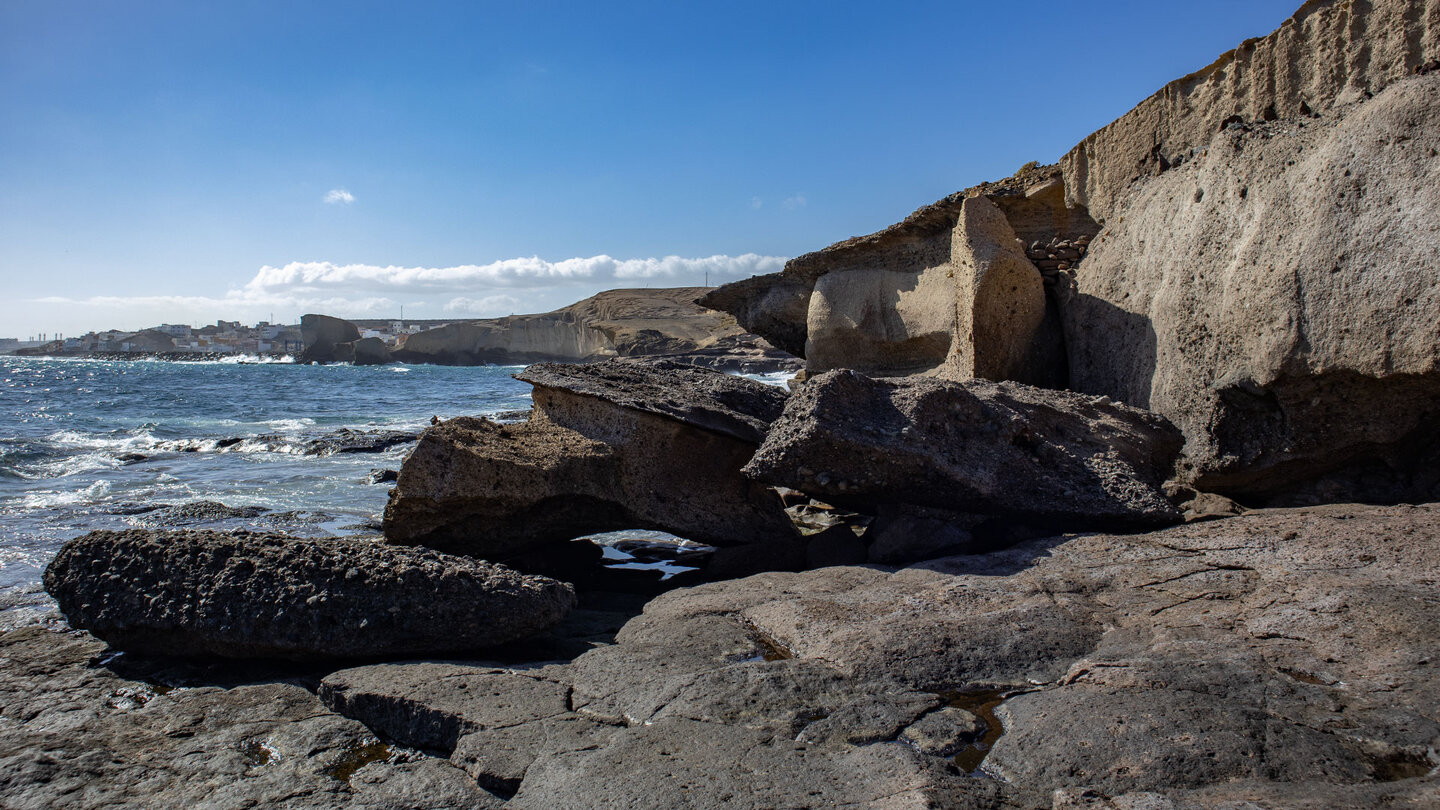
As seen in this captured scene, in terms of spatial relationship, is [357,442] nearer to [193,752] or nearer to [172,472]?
[172,472]

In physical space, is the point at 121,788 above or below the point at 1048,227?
below

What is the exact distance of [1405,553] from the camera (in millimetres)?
3154

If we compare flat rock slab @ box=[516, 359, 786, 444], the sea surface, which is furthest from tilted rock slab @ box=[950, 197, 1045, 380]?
the sea surface

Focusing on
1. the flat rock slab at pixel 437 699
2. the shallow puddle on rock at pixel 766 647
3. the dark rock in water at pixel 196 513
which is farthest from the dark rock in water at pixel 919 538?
the dark rock in water at pixel 196 513

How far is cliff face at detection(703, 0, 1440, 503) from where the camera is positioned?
371cm

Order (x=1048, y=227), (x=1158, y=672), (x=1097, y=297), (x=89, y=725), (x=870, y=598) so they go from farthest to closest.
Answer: (x=1048, y=227)
(x=1097, y=297)
(x=870, y=598)
(x=89, y=725)
(x=1158, y=672)

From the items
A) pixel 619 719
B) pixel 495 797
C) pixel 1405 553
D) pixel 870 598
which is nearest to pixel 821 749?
pixel 619 719

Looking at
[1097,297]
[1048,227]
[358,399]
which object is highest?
[1048,227]

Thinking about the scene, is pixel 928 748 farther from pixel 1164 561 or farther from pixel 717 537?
pixel 717 537

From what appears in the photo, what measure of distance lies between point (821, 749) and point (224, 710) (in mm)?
2061

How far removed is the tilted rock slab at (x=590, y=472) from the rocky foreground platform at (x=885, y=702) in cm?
136

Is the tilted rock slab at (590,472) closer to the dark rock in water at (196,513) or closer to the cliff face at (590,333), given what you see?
the dark rock in water at (196,513)

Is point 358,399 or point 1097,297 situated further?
point 358,399

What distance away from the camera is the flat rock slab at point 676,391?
548 cm
